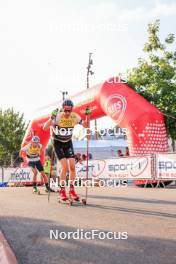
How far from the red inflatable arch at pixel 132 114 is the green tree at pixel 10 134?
36.7 meters

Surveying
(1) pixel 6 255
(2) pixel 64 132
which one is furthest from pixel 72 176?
(1) pixel 6 255

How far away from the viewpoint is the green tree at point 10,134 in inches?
2106

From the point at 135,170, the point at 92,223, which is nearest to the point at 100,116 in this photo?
the point at 135,170

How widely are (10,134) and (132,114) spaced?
39896 millimetres

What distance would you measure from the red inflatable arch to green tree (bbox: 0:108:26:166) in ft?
120

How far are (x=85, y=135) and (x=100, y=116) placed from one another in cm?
903

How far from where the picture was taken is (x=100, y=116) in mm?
18453

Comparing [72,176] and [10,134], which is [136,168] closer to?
[72,176]

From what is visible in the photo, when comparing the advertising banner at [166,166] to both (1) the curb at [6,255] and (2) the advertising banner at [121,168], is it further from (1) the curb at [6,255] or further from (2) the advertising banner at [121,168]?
(1) the curb at [6,255]

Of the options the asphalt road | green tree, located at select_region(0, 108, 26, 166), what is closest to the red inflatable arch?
the asphalt road

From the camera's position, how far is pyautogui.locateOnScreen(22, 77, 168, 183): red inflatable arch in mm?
15977

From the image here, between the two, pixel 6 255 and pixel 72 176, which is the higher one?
pixel 72 176

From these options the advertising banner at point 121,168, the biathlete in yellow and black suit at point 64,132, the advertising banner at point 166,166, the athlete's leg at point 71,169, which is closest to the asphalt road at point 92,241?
the athlete's leg at point 71,169

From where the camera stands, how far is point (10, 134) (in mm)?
54375
